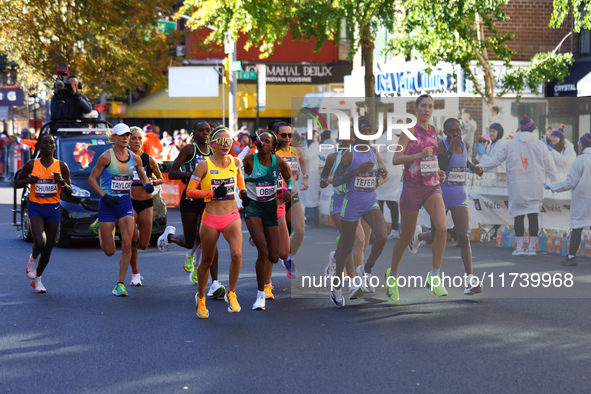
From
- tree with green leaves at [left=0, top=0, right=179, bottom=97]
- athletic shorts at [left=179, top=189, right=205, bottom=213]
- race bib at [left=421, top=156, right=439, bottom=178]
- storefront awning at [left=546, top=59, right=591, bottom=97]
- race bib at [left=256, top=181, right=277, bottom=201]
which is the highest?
tree with green leaves at [left=0, top=0, right=179, bottom=97]

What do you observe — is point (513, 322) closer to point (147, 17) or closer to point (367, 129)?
point (367, 129)

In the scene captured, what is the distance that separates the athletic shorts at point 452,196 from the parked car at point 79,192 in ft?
16.7

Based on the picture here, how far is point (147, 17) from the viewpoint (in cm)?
3388

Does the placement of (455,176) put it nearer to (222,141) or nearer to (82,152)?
(222,141)

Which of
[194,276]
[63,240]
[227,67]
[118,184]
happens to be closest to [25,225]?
[63,240]

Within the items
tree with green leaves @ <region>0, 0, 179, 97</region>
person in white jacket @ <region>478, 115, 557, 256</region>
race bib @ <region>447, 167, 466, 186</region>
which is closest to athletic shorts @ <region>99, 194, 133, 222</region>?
race bib @ <region>447, 167, 466, 186</region>

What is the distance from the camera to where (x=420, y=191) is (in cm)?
926

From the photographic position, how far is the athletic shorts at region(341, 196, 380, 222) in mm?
9164

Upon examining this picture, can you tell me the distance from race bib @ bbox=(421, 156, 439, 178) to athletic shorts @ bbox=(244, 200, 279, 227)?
5.28 ft

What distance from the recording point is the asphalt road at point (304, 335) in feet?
19.8

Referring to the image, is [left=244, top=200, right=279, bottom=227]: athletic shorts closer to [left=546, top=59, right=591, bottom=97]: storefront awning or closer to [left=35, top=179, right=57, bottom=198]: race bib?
[left=35, top=179, right=57, bottom=198]: race bib

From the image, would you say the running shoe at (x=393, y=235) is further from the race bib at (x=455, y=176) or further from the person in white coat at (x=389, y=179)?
the race bib at (x=455, y=176)

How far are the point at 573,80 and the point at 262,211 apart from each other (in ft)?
54.3

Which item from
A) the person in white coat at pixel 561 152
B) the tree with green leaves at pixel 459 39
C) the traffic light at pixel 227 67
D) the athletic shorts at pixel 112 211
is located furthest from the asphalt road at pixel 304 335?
the traffic light at pixel 227 67
